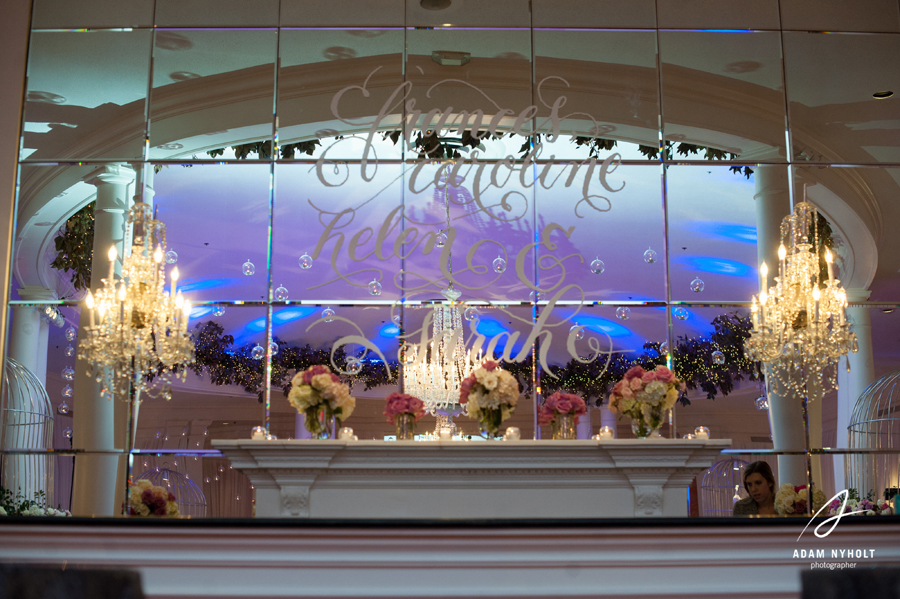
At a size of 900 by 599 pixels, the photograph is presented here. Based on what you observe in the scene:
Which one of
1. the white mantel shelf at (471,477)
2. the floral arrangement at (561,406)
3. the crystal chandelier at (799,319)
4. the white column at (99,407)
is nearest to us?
the white mantel shelf at (471,477)

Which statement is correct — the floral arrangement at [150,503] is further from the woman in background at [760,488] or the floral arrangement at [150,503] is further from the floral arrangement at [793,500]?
the floral arrangement at [793,500]

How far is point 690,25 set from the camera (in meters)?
6.57

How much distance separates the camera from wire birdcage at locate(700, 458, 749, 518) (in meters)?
5.80

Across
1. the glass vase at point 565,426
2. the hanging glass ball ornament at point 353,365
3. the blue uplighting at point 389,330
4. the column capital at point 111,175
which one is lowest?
the glass vase at point 565,426

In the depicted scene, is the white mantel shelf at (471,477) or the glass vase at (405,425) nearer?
the white mantel shelf at (471,477)

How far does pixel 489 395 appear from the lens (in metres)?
4.48

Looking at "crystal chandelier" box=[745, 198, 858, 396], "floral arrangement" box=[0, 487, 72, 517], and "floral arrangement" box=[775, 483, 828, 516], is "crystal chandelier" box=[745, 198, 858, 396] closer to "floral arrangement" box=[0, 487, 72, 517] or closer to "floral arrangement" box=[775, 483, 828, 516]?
"floral arrangement" box=[775, 483, 828, 516]

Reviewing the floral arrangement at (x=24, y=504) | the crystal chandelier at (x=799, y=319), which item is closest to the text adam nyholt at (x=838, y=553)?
the crystal chandelier at (x=799, y=319)

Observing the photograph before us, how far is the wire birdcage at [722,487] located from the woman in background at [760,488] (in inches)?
3.8

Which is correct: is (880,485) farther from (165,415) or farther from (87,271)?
(87,271)

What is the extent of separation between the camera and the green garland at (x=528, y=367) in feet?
19.7

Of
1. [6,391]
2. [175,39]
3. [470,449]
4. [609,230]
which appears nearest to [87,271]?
[6,391]

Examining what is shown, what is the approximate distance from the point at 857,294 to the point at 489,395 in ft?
11.4

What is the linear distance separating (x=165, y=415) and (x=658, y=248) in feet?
12.6
